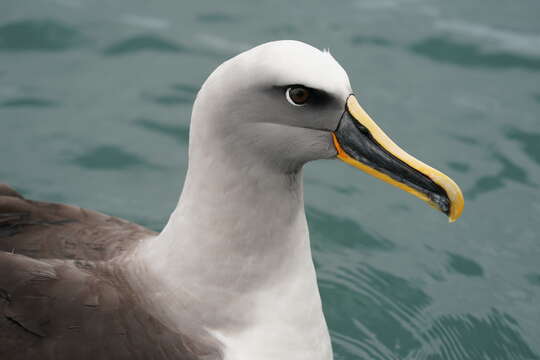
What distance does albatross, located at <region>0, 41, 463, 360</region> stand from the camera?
3193mm

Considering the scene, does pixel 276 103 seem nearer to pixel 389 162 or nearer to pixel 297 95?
pixel 297 95

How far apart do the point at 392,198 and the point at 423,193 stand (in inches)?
109

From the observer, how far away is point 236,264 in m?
3.50

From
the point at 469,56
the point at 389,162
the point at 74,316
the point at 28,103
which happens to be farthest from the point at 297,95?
the point at 469,56

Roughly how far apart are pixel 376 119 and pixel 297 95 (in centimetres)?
350

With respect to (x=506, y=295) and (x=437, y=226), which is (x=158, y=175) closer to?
(x=437, y=226)

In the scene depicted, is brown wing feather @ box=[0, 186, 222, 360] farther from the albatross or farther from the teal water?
the teal water

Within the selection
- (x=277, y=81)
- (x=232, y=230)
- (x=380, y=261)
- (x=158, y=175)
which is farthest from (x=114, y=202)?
(x=277, y=81)

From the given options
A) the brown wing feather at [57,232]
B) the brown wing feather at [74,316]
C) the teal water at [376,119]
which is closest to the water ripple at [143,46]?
the teal water at [376,119]

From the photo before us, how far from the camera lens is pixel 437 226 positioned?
5.73 metres

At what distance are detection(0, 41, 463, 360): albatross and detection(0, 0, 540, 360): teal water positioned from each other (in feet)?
4.06

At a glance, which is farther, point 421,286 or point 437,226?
point 437,226

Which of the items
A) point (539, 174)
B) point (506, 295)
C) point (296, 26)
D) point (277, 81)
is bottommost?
point (506, 295)

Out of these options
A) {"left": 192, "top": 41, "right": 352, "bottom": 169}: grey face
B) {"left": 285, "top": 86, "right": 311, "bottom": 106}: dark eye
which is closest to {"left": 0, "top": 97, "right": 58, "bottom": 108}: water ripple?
{"left": 192, "top": 41, "right": 352, "bottom": 169}: grey face
